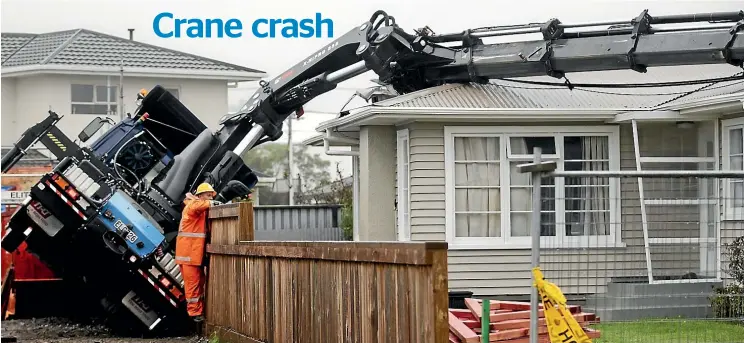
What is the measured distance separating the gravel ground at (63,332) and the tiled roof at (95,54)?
84.6 feet

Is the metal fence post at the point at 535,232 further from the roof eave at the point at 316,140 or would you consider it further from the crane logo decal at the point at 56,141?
the roof eave at the point at 316,140

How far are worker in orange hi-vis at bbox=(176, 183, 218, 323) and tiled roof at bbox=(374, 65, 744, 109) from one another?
397cm

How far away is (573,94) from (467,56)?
196 cm

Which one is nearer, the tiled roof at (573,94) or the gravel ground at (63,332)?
the gravel ground at (63,332)

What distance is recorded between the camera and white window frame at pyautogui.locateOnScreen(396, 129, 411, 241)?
60.1 ft

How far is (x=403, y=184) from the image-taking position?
18531 mm

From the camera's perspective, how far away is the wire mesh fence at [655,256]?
851 centimetres

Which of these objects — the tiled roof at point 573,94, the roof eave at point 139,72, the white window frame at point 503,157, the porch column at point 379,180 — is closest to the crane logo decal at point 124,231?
the tiled roof at point 573,94

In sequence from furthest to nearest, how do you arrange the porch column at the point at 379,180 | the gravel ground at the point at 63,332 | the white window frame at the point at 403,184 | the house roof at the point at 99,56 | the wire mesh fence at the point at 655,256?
the house roof at the point at 99,56 → the porch column at the point at 379,180 → the white window frame at the point at 403,184 → the gravel ground at the point at 63,332 → the wire mesh fence at the point at 655,256

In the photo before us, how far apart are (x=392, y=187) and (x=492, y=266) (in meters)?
2.31

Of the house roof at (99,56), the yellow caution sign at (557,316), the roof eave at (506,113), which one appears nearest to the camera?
the yellow caution sign at (557,316)

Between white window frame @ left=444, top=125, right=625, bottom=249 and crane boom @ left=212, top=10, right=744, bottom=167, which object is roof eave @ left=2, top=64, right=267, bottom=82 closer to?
crane boom @ left=212, top=10, right=744, bottom=167

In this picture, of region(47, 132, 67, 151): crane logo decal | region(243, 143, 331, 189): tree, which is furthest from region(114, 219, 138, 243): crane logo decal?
region(243, 143, 331, 189): tree

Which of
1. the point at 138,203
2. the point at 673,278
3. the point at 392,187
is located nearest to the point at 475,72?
the point at 392,187
